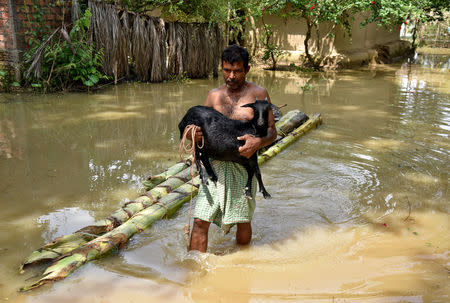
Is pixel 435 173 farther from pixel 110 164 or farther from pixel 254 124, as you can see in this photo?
pixel 110 164

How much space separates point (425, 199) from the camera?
12.7 feet

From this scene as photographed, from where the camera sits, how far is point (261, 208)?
3729 mm

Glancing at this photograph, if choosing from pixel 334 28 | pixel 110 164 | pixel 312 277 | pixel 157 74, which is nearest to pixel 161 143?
pixel 110 164

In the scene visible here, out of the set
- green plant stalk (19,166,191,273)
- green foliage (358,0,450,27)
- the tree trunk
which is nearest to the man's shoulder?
green plant stalk (19,166,191,273)

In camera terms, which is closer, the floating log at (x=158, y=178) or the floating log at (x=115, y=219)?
the floating log at (x=115, y=219)

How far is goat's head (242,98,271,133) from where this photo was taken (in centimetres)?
246

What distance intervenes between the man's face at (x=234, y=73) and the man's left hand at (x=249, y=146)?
0.37m

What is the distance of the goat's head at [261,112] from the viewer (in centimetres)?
246

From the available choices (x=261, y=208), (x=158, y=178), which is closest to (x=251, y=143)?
(x=261, y=208)

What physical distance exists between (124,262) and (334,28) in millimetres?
11679

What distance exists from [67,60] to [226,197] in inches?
264

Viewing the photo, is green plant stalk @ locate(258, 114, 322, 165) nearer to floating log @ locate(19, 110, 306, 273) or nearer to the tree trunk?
floating log @ locate(19, 110, 306, 273)

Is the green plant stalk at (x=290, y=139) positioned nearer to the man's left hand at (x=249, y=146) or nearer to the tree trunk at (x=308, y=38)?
the man's left hand at (x=249, y=146)

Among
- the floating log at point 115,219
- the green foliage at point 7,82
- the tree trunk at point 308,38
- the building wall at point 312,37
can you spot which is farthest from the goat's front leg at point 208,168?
the building wall at point 312,37
